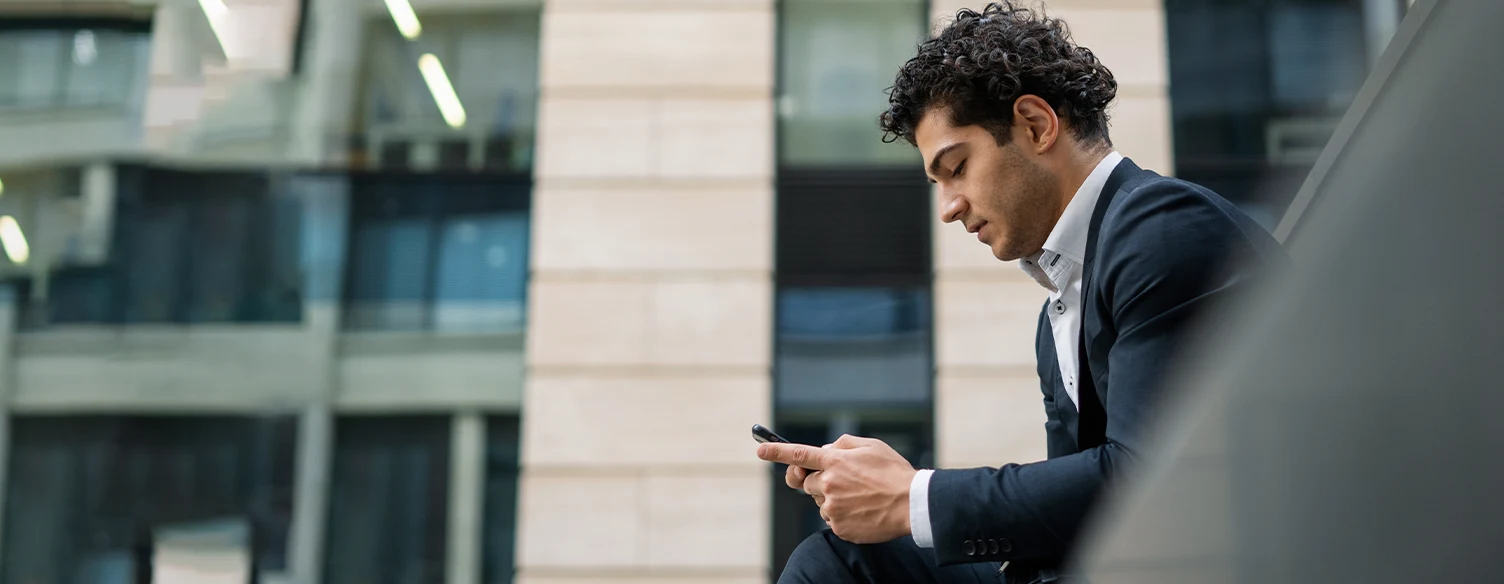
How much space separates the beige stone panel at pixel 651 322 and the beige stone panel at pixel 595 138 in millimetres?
701

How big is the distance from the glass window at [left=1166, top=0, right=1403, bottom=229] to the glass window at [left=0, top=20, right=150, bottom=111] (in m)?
6.38

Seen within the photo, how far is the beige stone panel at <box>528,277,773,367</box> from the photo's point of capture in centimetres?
843

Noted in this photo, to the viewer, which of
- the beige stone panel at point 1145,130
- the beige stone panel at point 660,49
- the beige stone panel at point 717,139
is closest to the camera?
the beige stone panel at point 1145,130

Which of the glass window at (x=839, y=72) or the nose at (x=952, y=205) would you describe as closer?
the nose at (x=952, y=205)

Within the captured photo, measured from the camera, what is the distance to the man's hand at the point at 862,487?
1.93 metres

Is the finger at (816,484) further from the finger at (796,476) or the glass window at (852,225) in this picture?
the glass window at (852,225)

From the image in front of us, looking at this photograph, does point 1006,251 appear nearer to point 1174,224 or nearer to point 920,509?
point 1174,224

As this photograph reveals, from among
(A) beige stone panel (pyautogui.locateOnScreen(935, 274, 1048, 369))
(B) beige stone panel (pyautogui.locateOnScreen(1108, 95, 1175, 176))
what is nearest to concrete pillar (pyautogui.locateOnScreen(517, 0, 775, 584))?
(A) beige stone panel (pyautogui.locateOnScreen(935, 274, 1048, 369))

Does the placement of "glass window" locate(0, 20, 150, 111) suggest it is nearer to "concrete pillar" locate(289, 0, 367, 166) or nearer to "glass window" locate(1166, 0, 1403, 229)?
"concrete pillar" locate(289, 0, 367, 166)

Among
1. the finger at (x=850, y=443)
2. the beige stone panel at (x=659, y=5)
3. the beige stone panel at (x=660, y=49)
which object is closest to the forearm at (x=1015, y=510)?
the finger at (x=850, y=443)

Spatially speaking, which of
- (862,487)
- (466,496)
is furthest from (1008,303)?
(862,487)

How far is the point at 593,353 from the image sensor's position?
334 inches

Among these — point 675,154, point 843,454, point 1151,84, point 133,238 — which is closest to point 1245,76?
point 1151,84

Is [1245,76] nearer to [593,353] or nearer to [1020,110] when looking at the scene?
[593,353]
